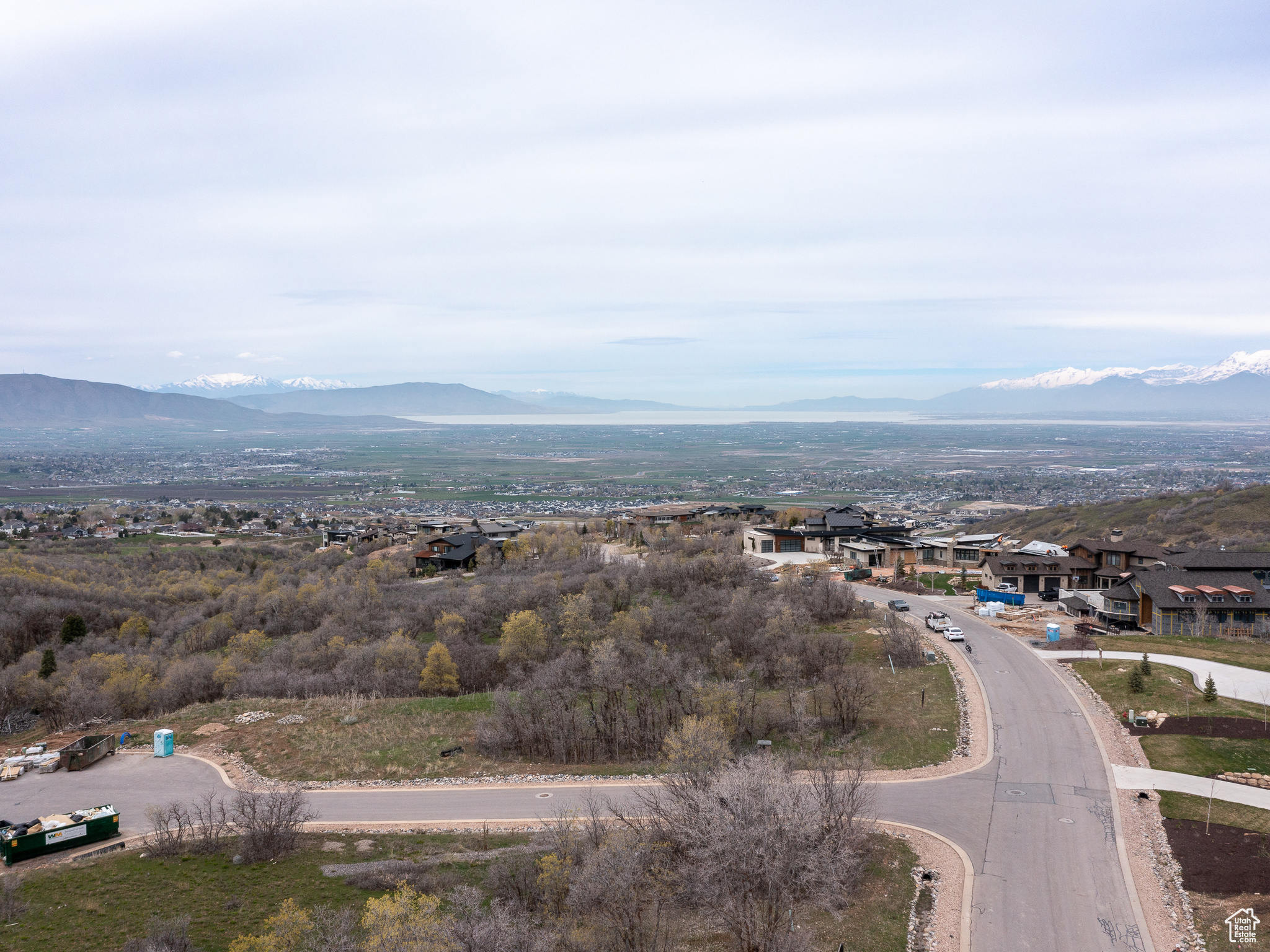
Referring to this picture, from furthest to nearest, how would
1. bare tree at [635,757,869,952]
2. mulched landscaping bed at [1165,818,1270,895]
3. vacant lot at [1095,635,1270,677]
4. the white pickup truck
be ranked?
the white pickup truck → vacant lot at [1095,635,1270,677] → mulched landscaping bed at [1165,818,1270,895] → bare tree at [635,757,869,952]

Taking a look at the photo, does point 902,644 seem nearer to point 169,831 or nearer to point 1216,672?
point 1216,672

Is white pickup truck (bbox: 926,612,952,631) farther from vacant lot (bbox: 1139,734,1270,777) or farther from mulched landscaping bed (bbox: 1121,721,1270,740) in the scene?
vacant lot (bbox: 1139,734,1270,777)

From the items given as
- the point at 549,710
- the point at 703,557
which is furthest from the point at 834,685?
the point at 703,557

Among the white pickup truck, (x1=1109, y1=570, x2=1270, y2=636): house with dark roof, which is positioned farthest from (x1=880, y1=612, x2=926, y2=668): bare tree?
(x1=1109, y1=570, x2=1270, y2=636): house with dark roof

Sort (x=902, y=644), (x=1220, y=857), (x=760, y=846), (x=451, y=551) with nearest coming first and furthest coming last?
(x=760, y=846) < (x=1220, y=857) < (x=902, y=644) < (x=451, y=551)

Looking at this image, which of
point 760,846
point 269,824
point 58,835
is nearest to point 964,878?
point 760,846

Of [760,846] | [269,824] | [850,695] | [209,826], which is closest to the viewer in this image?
[760,846]

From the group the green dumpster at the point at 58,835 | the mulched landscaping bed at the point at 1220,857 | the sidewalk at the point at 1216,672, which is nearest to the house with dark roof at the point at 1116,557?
the sidewalk at the point at 1216,672
